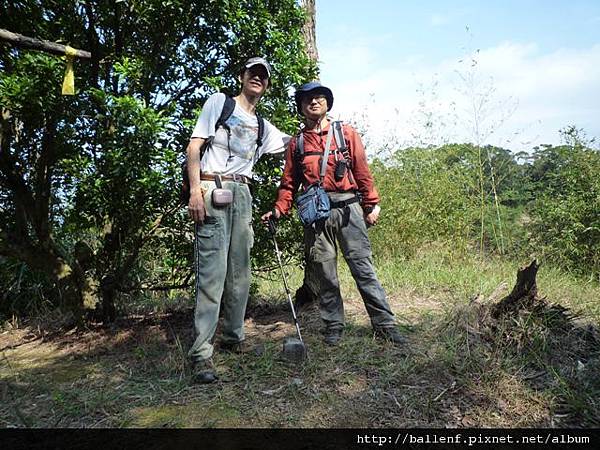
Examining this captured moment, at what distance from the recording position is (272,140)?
3.66m

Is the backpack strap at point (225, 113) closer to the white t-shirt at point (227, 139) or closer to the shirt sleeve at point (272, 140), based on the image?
the white t-shirt at point (227, 139)

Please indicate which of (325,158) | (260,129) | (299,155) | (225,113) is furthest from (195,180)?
(325,158)

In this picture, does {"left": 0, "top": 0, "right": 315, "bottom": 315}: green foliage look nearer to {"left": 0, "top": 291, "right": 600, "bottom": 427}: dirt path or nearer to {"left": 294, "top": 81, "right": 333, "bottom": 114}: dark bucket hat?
{"left": 294, "top": 81, "right": 333, "bottom": 114}: dark bucket hat

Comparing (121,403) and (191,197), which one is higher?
(191,197)

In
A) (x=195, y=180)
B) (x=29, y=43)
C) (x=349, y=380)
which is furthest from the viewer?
(x=195, y=180)

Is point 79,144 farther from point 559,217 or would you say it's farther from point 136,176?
point 559,217

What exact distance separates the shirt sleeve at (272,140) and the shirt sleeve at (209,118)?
495 millimetres

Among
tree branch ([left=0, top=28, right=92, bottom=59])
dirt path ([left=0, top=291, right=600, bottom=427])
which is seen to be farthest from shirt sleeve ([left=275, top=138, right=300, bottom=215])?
tree branch ([left=0, top=28, right=92, bottom=59])

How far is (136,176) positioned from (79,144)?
2.90 feet

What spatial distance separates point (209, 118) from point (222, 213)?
0.74m

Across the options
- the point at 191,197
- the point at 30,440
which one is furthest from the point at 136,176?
the point at 30,440

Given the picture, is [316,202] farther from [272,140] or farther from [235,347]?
[235,347]

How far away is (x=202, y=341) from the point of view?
3172 millimetres

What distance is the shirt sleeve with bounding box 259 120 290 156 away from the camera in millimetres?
3627
